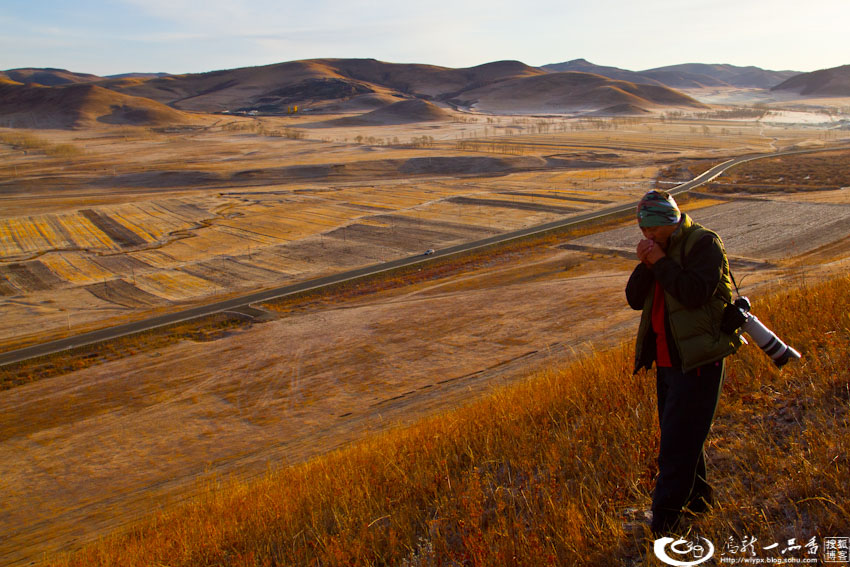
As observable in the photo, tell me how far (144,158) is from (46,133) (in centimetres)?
6182

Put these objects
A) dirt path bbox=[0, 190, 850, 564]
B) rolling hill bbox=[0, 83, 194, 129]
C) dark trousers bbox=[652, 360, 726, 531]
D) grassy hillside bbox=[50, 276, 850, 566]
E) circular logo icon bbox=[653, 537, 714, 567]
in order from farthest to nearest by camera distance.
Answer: rolling hill bbox=[0, 83, 194, 129] < dirt path bbox=[0, 190, 850, 564] < grassy hillside bbox=[50, 276, 850, 566] < dark trousers bbox=[652, 360, 726, 531] < circular logo icon bbox=[653, 537, 714, 567]

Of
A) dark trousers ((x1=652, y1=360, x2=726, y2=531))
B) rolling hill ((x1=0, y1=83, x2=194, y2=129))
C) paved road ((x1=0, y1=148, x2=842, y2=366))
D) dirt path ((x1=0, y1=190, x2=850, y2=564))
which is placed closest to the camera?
dark trousers ((x1=652, y1=360, x2=726, y2=531))

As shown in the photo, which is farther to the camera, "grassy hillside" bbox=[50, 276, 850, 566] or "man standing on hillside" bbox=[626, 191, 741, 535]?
"grassy hillside" bbox=[50, 276, 850, 566]

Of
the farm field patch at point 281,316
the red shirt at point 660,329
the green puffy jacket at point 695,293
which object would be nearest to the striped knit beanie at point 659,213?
the green puffy jacket at point 695,293

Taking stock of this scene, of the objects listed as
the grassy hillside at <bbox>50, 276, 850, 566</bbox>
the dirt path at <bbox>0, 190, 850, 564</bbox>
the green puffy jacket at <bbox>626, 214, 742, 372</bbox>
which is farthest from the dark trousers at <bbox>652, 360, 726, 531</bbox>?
the dirt path at <bbox>0, 190, 850, 564</bbox>

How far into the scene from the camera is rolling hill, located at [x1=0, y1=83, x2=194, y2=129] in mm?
158625

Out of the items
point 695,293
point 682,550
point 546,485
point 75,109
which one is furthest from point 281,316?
point 75,109

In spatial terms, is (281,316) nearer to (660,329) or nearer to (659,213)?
(660,329)

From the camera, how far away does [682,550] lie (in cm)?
399

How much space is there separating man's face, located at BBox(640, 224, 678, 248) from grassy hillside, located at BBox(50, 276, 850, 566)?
178 cm

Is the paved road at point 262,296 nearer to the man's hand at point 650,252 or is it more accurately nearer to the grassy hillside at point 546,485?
the grassy hillside at point 546,485

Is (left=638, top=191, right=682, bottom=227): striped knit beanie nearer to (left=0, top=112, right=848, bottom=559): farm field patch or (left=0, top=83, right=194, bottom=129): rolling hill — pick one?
(left=0, top=112, right=848, bottom=559): farm field patch

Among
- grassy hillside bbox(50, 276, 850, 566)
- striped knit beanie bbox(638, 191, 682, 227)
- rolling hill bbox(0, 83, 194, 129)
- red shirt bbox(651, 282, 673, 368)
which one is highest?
rolling hill bbox(0, 83, 194, 129)

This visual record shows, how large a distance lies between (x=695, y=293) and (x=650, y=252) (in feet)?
1.33
